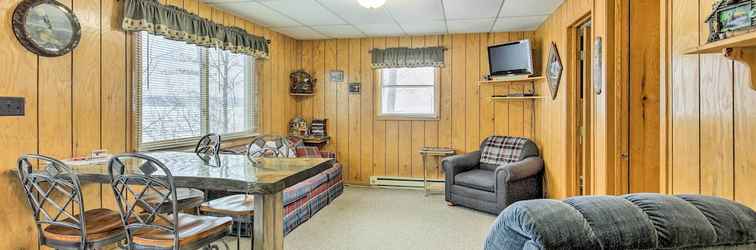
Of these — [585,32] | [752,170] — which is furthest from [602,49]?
[752,170]

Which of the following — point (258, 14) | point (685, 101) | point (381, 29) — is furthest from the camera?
point (381, 29)

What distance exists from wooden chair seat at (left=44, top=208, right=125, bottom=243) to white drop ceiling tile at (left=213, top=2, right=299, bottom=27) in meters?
2.41

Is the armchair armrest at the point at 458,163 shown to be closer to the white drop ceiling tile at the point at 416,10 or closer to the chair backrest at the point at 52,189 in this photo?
the white drop ceiling tile at the point at 416,10

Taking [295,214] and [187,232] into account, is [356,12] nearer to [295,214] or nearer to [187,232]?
[295,214]

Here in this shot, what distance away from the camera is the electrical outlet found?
90.4 inches

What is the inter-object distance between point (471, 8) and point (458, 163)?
5.67 ft

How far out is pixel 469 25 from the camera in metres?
4.94

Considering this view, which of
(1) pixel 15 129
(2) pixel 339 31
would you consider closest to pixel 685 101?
(1) pixel 15 129

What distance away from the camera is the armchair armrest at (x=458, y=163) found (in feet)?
15.4

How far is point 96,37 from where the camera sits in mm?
2838

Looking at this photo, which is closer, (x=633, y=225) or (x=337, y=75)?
(x=633, y=225)

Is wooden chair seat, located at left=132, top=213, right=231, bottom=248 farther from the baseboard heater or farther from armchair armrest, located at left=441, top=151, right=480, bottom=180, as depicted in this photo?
the baseboard heater

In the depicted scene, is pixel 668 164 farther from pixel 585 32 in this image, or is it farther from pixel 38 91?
pixel 38 91

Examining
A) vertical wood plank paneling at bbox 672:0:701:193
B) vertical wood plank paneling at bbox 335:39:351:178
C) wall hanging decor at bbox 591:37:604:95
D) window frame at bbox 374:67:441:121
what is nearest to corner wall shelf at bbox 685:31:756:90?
vertical wood plank paneling at bbox 672:0:701:193
